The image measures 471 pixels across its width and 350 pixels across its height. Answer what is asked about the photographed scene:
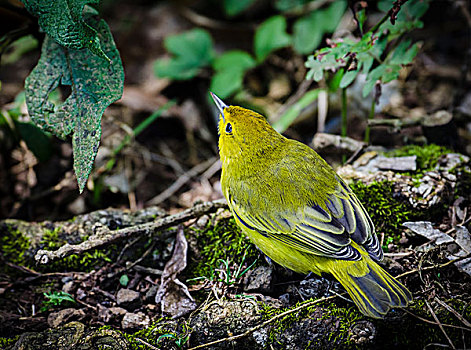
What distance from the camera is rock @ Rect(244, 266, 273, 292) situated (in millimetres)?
2654

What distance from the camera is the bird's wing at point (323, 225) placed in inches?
97.2

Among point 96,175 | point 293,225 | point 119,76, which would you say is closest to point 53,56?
point 119,76

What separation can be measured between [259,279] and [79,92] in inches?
64.4

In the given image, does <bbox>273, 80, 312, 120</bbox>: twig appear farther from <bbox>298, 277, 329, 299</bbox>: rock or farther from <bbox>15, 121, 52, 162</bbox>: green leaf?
<bbox>298, 277, 329, 299</bbox>: rock

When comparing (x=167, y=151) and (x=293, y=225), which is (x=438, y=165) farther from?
(x=167, y=151)

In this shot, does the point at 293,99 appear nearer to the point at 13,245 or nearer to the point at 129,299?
the point at 129,299

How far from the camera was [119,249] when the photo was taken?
3096 mm

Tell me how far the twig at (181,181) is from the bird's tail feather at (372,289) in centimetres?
218

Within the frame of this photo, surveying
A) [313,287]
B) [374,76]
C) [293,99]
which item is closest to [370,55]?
[374,76]

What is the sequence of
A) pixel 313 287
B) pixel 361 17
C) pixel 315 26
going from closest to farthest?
pixel 313 287, pixel 361 17, pixel 315 26

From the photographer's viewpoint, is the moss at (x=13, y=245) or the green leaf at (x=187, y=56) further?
the green leaf at (x=187, y=56)

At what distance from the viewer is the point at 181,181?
438 cm

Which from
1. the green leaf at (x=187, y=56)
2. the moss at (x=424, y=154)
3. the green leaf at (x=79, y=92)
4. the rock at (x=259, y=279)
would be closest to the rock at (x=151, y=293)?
the rock at (x=259, y=279)

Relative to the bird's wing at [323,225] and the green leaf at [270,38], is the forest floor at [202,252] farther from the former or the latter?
the green leaf at [270,38]
